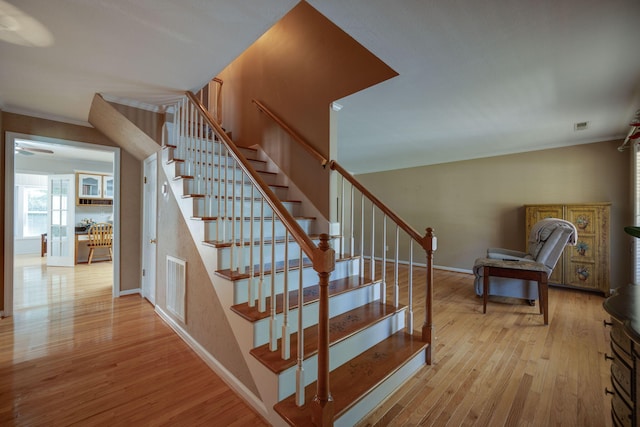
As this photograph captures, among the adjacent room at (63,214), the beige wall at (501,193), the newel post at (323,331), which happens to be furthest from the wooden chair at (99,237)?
the newel post at (323,331)

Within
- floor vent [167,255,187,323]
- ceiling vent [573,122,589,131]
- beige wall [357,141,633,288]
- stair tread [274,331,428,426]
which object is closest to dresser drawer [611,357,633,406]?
stair tread [274,331,428,426]

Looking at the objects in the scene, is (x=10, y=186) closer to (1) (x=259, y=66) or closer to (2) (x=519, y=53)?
(1) (x=259, y=66)

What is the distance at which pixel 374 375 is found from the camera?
5.43 ft

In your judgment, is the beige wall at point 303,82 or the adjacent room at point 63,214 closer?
the beige wall at point 303,82

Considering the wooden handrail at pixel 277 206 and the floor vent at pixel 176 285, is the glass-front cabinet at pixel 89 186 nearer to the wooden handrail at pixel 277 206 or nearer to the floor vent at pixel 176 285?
the floor vent at pixel 176 285

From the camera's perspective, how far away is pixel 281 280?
198 cm

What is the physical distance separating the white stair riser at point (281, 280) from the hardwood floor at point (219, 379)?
2.21 feet

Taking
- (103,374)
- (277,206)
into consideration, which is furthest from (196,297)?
(277,206)

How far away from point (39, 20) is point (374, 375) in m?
2.95

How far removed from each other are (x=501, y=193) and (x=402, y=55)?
406 centimetres

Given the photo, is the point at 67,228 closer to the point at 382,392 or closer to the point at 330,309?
the point at 330,309

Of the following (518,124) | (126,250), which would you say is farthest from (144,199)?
(518,124)

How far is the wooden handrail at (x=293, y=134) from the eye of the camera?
265cm

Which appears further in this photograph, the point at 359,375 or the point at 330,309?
the point at 330,309
